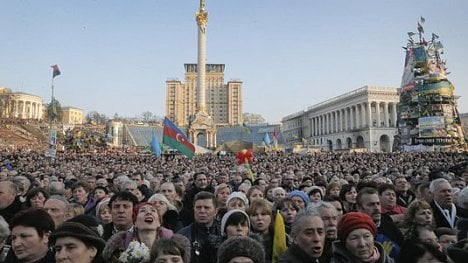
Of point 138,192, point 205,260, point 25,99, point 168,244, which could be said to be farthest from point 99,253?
point 25,99

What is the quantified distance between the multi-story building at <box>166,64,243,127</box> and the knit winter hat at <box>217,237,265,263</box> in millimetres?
113296

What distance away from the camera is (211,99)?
125000mm

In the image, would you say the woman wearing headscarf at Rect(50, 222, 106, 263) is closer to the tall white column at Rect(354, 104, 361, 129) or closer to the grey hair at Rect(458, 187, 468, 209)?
the grey hair at Rect(458, 187, 468, 209)

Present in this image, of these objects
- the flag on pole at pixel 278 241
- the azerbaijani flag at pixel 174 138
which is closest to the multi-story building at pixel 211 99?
the azerbaijani flag at pixel 174 138

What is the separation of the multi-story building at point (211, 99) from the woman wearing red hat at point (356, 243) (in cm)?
11298

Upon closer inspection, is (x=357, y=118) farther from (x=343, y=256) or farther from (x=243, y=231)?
(x=343, y=256)

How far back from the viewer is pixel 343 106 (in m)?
82.0

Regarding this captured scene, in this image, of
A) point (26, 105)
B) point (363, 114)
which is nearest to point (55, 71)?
point (363, 114)

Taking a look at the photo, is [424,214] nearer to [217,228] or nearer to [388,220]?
[388,220]

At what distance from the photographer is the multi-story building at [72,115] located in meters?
122

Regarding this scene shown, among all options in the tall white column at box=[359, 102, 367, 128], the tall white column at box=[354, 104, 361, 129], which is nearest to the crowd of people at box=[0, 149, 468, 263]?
the tall white column at box=[359, 102, 367, 128]

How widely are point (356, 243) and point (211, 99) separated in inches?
4837

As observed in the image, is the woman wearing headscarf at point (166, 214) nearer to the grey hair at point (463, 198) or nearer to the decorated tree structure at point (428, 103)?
the grey hair at point (463, 198)

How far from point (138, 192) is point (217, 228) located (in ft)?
9.50
